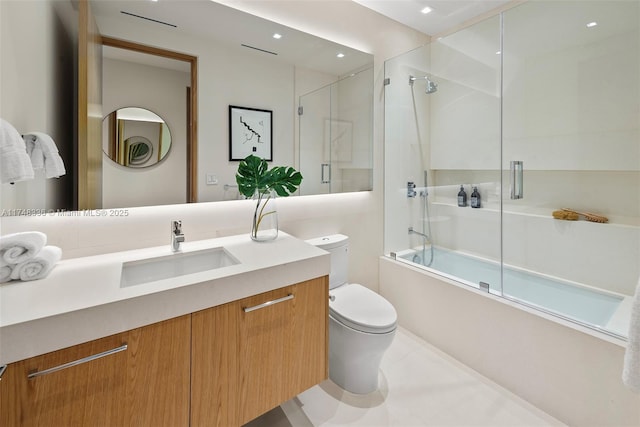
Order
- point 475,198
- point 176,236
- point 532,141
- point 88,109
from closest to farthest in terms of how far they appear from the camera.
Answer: point 88,109
point 176,236
point 532,141
point 475,198

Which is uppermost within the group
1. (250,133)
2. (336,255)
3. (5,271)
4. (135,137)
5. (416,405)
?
A: (250,133)

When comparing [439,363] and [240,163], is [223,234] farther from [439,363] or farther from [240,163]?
[439,363]

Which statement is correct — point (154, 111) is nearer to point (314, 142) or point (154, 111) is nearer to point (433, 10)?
point (314, 142)

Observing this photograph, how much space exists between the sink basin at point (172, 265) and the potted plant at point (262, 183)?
233 millimetres

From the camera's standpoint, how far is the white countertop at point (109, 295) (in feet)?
2.65

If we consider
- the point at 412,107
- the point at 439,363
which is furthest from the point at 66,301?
the point at 412,107

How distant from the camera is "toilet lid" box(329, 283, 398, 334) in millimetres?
1601

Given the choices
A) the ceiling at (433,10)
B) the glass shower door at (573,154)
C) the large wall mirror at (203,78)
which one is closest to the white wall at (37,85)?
the large wall mirror at (203,78)

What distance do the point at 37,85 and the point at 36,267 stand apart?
72cm

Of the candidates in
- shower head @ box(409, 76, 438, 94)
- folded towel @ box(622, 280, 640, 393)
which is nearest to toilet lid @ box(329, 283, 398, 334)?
folded towel @ box(622, 280, 640, 393)

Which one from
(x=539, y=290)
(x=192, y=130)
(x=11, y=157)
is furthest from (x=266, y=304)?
(x=539, y=290)

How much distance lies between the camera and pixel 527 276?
2.26 m

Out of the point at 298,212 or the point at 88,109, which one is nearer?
the point at 88,109

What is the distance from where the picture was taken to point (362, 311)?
174cm
